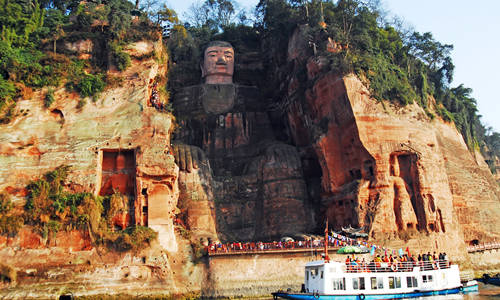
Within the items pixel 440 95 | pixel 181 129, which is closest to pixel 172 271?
pixel 181 129

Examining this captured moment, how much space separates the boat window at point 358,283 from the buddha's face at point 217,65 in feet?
90.1

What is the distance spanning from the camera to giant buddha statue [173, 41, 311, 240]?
38.5 metres

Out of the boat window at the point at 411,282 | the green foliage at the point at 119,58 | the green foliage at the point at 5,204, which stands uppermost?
the green foliage at the point at 119,58

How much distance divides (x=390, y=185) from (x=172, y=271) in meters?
16.7

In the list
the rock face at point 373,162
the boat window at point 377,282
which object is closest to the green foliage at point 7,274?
the boat window at point 377,282

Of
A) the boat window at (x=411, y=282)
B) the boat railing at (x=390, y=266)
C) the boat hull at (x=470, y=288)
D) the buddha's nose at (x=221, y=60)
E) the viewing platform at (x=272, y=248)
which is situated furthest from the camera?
the buddha's nose at (x=221, y=60)

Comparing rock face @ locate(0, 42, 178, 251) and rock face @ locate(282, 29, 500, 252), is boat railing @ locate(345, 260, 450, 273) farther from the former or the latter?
rock face @ locate(0, 42, 178, 251)

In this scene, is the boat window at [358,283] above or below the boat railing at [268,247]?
below

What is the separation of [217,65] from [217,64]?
10 cm

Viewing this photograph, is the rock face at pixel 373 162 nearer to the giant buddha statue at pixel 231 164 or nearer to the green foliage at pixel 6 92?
the giant buddha statue at pixel 231 164

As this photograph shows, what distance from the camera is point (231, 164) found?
143 feet

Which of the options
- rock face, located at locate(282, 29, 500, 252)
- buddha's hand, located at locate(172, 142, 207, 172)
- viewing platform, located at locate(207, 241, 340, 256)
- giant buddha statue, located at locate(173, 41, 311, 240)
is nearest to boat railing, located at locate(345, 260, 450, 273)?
viewing platform, located at locate(207, 241, 340, 256)

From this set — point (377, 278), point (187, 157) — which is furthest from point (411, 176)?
point (187, 157)

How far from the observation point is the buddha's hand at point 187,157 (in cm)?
3903
